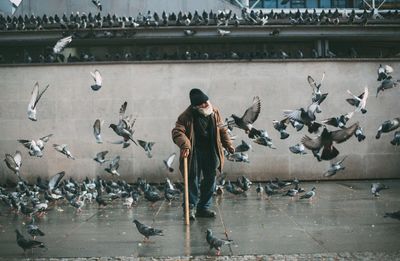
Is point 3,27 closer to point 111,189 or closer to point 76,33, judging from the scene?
point 76,33

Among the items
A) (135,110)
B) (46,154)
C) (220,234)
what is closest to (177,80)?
(135,110)

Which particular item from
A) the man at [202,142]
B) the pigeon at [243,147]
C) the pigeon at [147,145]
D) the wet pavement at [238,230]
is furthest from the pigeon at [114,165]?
the man at [202,142]

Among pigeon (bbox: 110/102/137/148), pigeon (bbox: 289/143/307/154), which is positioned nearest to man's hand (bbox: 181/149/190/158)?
pigeon (bbox: 110/102/137/148)

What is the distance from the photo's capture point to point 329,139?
10477 mm

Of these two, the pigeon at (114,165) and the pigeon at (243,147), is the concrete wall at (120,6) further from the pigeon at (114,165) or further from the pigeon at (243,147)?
the pigeon at (243,147)

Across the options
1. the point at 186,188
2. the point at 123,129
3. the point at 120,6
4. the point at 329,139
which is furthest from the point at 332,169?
the point at 120,6

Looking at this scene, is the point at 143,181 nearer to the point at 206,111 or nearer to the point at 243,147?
the point at 243,147

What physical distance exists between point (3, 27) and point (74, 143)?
539cm

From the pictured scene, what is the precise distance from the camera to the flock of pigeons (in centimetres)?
1046

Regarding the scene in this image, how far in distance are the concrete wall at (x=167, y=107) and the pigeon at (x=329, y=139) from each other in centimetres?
718

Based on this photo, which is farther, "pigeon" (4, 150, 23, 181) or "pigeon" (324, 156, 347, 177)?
"pigeon" (4, 150, 23, 181)

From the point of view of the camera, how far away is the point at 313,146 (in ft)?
35.8

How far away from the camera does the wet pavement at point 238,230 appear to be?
6453 millimetres

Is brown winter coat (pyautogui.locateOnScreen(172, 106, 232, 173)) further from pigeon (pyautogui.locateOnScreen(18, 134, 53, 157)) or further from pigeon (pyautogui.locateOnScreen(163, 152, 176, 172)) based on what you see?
pigeon (pyautogui.locateOnScreen(18, 134, 53, 157))
